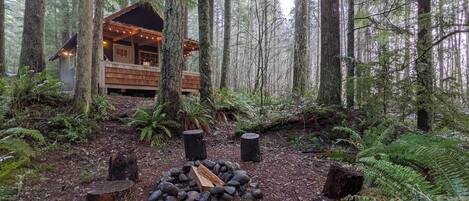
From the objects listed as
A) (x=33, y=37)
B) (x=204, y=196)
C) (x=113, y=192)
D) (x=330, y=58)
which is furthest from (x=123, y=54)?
(x=204, y=196)

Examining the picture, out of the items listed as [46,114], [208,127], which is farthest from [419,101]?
[46,114]

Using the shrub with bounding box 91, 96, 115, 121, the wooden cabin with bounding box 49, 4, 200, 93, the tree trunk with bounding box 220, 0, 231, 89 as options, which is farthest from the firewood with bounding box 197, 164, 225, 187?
the tree trunk with bounding box 220, 0, 231, 89

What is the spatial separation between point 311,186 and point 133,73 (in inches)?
366

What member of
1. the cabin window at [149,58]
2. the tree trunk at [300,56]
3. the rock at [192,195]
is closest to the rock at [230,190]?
the rock at [192,195]

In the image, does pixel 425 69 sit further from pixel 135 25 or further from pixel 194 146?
pixel 135 25

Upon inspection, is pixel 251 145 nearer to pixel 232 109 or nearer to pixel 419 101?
pixel 419 101

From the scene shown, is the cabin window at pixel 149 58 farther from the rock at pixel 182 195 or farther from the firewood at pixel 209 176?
the rock at pixel 182 195

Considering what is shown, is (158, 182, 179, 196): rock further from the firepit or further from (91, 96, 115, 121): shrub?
(91, 96, 115, 121): shrub

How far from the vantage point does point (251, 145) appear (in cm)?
419

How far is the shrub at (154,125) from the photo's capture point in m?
5.62

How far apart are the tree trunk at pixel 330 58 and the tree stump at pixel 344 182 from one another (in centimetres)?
329

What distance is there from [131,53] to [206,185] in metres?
14.7

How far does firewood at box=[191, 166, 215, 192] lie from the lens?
121 inches

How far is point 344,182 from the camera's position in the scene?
9.73 feet
